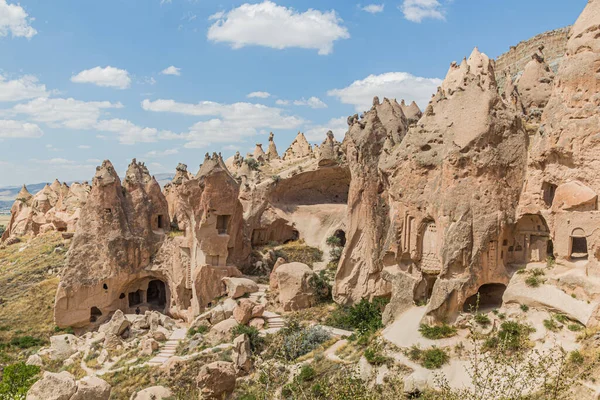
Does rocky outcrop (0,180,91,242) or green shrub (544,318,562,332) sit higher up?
rocky outcrop (0,180,91,242)

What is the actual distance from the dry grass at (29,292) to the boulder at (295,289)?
1679 centimetres

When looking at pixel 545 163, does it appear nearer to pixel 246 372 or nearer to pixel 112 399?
pixel 246 372

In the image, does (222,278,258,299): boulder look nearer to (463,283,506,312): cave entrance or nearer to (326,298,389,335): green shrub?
(326,298,389,335): green shrub

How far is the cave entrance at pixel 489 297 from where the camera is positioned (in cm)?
2342

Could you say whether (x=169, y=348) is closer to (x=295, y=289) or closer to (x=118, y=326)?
(x=118, y=326)

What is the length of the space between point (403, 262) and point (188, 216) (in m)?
16.4

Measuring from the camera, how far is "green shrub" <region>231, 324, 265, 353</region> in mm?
26422

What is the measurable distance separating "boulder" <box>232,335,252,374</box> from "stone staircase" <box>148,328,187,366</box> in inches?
185

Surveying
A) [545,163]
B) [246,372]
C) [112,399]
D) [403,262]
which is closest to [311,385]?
[246,372]

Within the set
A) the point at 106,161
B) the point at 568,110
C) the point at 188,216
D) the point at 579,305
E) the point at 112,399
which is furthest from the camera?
the point at 106,161

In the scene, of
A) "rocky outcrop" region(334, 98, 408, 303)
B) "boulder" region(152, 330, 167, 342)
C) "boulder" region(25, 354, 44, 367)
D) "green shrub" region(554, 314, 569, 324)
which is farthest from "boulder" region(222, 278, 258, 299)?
"green shrub" region(554, 314, 569, 324)

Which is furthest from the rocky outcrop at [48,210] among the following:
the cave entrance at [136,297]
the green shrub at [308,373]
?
the green shrub at [308,373]

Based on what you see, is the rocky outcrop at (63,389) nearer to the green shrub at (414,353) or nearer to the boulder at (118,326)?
the green shrub at (414,353)

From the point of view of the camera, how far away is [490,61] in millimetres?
37281
